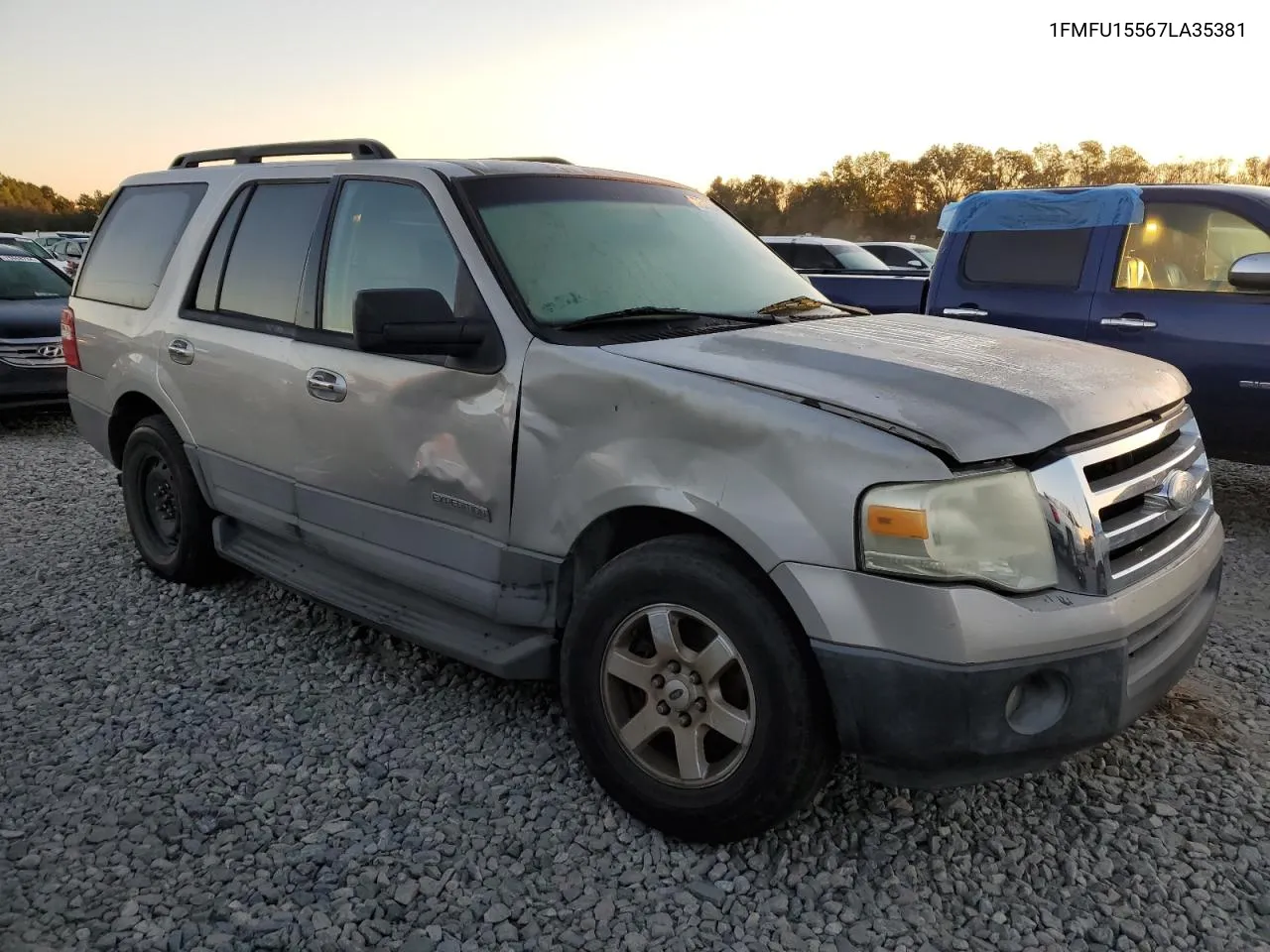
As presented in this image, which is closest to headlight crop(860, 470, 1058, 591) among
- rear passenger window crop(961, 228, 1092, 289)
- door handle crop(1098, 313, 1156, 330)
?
door handle crop(1098, 313, 1156, 330)

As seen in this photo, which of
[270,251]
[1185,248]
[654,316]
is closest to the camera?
[654,316]

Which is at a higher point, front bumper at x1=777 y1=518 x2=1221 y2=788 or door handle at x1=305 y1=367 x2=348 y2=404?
door handle at x1=305 y1=367 x2=348 y2=404

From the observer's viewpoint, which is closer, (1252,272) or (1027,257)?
(1252,272)

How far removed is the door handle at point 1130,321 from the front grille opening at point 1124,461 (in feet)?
10.4

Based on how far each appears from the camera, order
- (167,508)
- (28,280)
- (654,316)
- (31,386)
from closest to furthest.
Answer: (654,316) → (167,508) → (31,386) → (28,280)

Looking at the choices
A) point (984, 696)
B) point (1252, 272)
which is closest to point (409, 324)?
point (984, 696)

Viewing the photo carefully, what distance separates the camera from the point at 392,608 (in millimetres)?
3514

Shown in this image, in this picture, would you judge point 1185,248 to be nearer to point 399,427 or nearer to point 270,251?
point 399,427

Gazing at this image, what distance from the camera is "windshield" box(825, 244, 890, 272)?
14.3 metres

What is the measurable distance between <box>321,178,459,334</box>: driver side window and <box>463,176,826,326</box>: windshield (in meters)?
0.20

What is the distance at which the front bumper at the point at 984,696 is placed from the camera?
227 cm

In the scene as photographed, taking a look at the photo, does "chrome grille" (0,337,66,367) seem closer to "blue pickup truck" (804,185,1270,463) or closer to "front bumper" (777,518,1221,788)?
"blue pickup truck" (804,185,1270,463)

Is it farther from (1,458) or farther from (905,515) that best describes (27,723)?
(1,458)

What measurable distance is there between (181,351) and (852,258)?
11822mm
